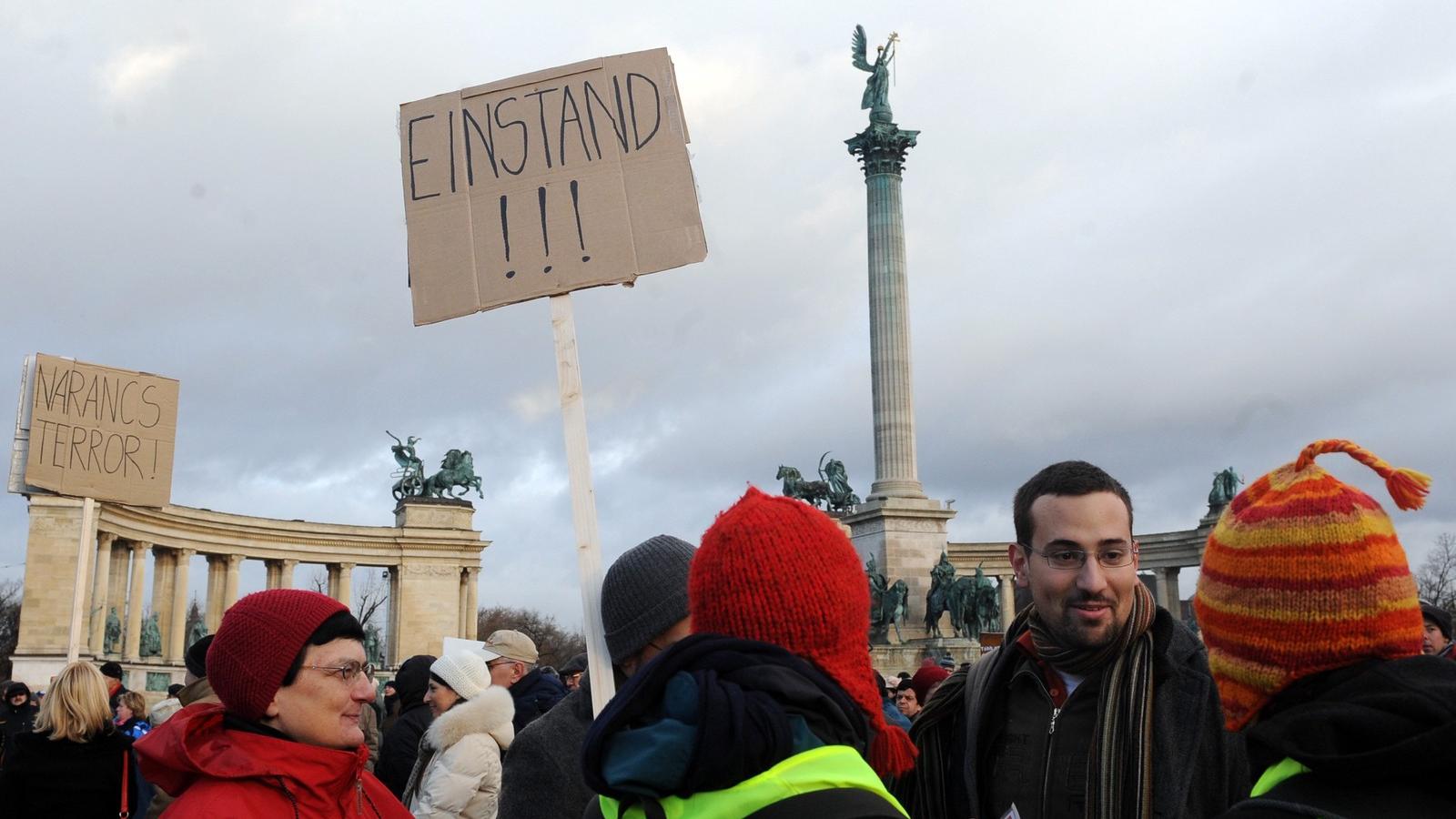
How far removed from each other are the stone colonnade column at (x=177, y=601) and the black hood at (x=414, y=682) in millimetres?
50148

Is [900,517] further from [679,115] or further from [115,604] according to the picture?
[679,115]

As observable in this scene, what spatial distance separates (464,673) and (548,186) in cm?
314

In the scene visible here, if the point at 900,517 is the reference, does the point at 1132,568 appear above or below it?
below

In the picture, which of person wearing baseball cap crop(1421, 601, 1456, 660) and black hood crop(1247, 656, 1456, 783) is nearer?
black hood crop(1247, 656, 1456, 783)

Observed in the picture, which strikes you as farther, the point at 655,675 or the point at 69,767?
the point at 69,767

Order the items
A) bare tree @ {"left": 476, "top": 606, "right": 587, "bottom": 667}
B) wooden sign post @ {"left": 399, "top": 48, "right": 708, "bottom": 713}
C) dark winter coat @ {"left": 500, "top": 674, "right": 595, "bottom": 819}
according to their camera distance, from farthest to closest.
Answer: bare tree @ {"left": 476, "top": 606, "right": 587, "bottom": 667}
wooden sign post @ {"left": 399, "top": 48, "right": 708, "bottom": 713}
dark winter coat @ {"left": 500, "top": 674, "right": 595, "bottom": 819}

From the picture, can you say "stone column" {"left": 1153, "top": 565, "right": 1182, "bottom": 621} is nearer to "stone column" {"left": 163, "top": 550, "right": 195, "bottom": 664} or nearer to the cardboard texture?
"stone column" {"left": 163, "top": 550, "right": 195, "bottom": 664}

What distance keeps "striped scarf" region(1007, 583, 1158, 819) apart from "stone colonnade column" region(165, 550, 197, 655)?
56787 millimetres

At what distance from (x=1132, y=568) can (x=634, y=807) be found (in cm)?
205

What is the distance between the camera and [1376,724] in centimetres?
225

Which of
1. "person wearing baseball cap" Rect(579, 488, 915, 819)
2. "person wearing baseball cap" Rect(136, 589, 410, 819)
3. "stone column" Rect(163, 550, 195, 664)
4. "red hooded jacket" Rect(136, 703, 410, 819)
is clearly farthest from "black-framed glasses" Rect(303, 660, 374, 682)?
"stone column" Rect(163, 550, 195, 664)

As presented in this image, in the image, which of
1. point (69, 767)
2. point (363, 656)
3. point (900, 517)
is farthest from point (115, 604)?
point (363, 656)

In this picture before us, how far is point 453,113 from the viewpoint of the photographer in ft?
19.2

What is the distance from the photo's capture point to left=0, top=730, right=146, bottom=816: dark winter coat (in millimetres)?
6734
